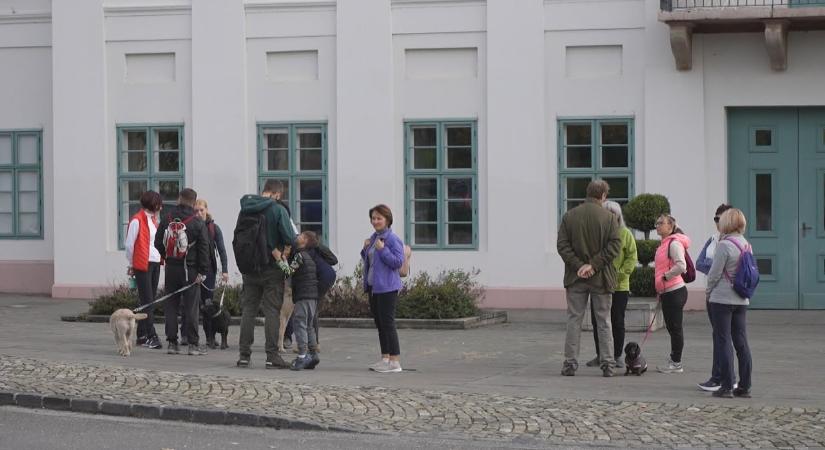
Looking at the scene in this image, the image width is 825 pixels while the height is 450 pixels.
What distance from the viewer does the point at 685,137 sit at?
22812 mm

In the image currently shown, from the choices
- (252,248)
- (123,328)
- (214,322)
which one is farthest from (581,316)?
(123,328)

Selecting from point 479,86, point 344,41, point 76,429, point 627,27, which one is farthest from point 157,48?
point 76,429

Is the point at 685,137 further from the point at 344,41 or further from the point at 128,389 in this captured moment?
the point at 128,389

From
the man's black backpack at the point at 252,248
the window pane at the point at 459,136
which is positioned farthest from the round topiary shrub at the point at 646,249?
the man's black backpack at the point at 252,248

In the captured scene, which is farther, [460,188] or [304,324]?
[460,188]

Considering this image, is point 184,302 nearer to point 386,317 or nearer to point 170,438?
point 386,317

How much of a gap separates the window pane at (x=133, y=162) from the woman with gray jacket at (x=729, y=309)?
14.6 metres

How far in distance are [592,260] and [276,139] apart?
38.3 ft

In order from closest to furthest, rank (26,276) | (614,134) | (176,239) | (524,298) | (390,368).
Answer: (390,368) → (176,239) → (614,134) → (524,298) → (26,276)

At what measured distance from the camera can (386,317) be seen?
47.6ft

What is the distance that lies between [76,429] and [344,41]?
14019 millimetres

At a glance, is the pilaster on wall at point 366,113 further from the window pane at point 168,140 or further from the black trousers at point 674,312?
the black trousers at point 674,312

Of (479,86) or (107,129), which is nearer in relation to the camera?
(479,86)

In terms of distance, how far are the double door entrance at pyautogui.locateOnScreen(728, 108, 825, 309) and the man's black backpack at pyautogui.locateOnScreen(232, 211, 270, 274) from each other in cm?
1057
